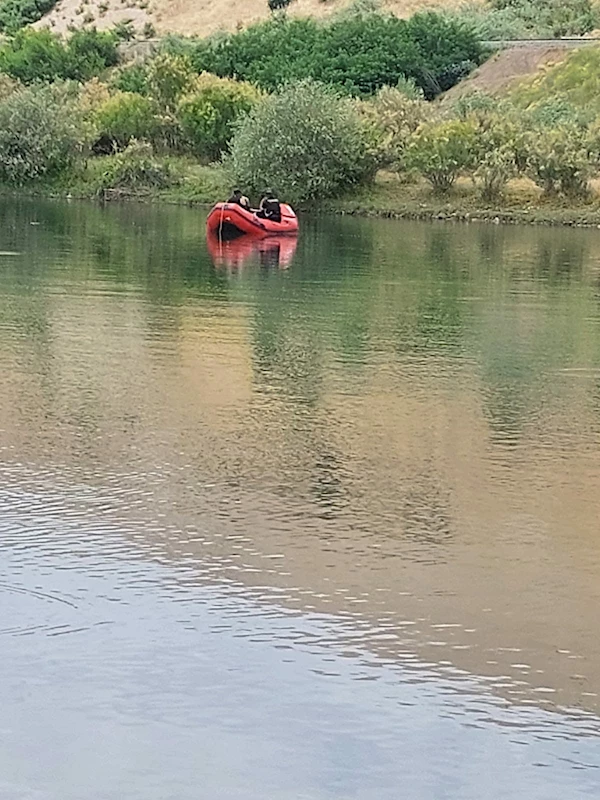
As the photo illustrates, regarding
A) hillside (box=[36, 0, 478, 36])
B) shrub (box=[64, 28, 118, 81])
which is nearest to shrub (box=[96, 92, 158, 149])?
shrub (box=[64, 28, 118, 81])

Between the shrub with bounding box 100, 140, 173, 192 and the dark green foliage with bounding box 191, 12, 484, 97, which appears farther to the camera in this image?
the dark green foliage with bounding box 191, 12, 484, 97

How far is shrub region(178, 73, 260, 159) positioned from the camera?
2876 inches

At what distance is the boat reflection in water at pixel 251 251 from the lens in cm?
3547

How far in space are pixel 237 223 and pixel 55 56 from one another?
56.4 m

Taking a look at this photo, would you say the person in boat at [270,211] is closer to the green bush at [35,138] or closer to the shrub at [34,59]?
the green bush at [35,138]

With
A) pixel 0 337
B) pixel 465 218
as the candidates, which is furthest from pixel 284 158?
pixel 0 337

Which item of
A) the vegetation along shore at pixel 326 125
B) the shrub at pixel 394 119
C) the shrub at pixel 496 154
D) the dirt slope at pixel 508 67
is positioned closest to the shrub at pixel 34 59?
the vegetation along shore at pixel 326 125

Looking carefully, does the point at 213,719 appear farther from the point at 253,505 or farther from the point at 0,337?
the point at 0,337

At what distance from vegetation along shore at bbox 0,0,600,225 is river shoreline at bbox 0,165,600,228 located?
10 centimetres

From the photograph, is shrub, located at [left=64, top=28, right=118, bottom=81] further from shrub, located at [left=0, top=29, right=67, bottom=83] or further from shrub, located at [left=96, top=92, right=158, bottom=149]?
shrub, located at [left=96, top=92, right=158, bottom=149]

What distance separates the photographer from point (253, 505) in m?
12.1

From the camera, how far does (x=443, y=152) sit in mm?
61812

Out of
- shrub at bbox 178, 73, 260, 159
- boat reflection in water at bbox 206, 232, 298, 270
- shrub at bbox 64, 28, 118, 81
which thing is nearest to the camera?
boat reflection in water at bbox 206, 232, 298, 270

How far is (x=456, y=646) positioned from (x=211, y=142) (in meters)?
67.0
